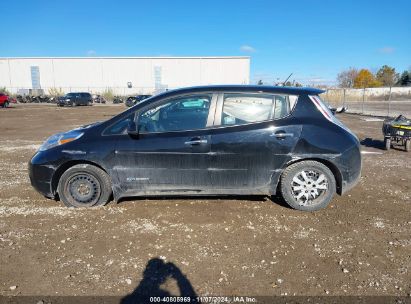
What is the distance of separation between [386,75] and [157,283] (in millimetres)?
101844

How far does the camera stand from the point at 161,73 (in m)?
65.2

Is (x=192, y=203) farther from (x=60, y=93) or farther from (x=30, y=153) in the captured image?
(x=60, y=93)

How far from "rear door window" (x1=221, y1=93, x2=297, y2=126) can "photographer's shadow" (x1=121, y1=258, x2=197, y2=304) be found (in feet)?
6.87

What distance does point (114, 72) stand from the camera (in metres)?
64.1

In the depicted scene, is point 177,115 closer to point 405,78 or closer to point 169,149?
point 169,149

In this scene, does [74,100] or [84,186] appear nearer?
[84,186]

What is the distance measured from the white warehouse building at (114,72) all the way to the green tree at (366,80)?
34.9 metres

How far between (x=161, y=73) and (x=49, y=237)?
6423 cm

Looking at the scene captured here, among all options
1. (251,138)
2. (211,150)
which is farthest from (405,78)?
(211,150)

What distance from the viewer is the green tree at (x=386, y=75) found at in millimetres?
85637

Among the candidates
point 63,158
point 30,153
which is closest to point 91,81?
point 30,153

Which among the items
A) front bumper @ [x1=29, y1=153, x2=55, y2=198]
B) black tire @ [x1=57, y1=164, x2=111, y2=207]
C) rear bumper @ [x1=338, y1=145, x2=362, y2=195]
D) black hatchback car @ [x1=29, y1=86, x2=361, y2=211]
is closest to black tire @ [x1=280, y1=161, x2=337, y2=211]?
black hatchback car @ [x1=29, y1=86, x2=361, y2=211]

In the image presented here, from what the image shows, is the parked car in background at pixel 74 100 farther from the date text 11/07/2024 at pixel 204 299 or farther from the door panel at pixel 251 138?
the date text 11/07/2024 at pixel 204 299

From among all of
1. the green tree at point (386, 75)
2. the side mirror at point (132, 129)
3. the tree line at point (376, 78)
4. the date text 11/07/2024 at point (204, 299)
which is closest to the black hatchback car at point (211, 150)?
the side mirror at point (132, 129)
